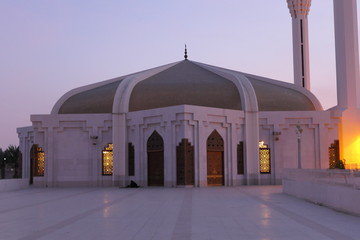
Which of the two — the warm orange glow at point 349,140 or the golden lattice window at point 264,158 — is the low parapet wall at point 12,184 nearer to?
the golden lattice window at point 264,158

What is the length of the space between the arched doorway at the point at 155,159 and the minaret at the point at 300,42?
58.2 ft

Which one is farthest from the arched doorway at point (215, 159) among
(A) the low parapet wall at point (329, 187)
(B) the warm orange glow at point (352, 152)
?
(B) the warm orange glow at point (352, 152)

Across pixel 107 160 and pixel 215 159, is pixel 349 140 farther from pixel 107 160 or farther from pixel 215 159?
pixel 107 160

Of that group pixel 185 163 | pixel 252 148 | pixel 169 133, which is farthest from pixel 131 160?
pixel 252 148

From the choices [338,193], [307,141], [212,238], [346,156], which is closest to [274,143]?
[307,141]

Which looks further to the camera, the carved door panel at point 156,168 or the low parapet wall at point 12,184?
→ the carved door panel at point 156,168

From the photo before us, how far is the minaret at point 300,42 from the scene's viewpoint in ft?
135

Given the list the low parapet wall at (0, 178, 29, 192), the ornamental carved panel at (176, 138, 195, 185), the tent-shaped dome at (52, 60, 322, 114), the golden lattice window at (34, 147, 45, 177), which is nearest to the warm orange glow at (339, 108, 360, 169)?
the tent-shaped dome at (52, 60, 322, 114)

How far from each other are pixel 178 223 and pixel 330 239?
3.51 m

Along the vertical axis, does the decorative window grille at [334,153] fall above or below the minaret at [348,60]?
below

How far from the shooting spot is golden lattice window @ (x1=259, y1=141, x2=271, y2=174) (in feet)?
96.8

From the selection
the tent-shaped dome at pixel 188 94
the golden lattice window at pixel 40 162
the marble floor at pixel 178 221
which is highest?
the tent-shaped dome at pixel 188 94

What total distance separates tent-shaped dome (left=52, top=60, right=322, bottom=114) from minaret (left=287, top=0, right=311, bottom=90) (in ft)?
30.8

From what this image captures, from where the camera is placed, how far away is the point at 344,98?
30.7 m
